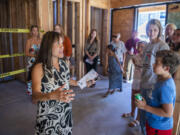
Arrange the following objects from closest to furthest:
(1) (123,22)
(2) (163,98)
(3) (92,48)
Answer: (2) (163,98) < (3) (92,48) < (1) (123,22)

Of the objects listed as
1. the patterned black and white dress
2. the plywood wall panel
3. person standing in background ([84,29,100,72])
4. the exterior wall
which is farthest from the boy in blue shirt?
the plywood wall panel

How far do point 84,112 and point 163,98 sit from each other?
2.03 m

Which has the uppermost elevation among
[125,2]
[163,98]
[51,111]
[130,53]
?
[125,2]

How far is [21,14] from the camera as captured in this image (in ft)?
13.9

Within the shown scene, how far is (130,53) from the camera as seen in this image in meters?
4.88

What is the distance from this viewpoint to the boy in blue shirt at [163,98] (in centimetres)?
126

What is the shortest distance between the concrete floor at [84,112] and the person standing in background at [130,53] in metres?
1.02

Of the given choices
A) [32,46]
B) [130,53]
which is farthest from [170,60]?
[130,53]

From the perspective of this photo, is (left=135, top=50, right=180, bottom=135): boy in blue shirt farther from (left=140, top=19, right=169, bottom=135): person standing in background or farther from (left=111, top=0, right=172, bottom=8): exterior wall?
(left=111, top=0, right=172, bottom=8): exterior wall

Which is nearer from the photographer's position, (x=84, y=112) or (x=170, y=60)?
(x=170, y=60)

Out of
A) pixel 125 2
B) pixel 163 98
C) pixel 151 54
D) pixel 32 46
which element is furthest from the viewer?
pixel 125 2

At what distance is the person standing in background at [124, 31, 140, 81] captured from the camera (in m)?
4.62

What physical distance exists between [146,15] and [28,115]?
4554 millimetres

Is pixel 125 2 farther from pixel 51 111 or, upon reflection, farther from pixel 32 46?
pixel 51 111
